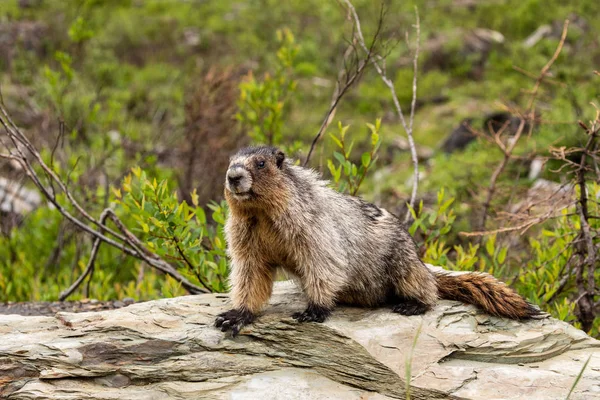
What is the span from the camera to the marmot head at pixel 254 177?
461 centimetres

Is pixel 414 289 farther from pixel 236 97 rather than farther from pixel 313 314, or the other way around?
pixel 236 97

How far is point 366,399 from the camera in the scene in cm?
428

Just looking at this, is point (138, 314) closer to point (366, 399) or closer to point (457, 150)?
point (366, 399)

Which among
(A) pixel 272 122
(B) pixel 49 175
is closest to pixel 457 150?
(A) pixel 272 122

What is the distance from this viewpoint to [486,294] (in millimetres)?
4973

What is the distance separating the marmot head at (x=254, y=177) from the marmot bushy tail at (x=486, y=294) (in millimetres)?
1523

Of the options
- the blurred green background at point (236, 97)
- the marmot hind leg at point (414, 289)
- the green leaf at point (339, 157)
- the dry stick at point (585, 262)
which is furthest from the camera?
the blurred green background at point (236, 97)

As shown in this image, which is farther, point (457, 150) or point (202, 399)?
point (457, 150)

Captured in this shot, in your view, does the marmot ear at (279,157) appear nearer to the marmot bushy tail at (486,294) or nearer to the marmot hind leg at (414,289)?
the marmot hind leg at (414,289)

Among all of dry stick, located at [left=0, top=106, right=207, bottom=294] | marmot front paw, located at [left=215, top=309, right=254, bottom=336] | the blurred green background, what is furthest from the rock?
dry stick, located at [left=0, top=106, right=207, bottom=294]

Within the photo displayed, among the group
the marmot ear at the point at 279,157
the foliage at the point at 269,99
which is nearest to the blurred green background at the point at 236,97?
the foliage at the point at 269,99

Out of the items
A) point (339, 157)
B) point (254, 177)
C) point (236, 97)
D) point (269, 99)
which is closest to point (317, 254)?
point (254, 177)

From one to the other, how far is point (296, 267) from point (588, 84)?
1228 centimetres

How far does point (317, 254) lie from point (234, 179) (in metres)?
0.80
